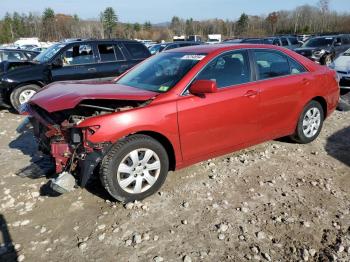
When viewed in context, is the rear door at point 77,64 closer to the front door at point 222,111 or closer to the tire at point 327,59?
the front door at point 222,111

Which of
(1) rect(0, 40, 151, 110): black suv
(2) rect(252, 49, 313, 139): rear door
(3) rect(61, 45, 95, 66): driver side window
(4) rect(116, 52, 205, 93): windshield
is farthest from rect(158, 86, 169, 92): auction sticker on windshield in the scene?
(3) rect(61, 45, 95, 66): driver side window

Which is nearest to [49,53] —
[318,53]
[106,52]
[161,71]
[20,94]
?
[20,94]

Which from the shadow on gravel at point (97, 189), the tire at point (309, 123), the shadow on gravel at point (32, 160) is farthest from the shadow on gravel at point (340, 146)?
the shadow on gravel at point (32, 160)

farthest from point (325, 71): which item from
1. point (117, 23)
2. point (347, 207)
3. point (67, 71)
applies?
point (117, 23)

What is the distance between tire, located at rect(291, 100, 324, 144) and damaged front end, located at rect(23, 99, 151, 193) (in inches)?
108

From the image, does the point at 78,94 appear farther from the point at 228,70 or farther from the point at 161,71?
the point at 228,70

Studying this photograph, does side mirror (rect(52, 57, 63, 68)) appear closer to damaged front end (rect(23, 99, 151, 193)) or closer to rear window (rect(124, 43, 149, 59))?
rear window (rect(124, 43, 149, 59))

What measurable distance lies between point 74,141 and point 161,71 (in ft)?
5.12

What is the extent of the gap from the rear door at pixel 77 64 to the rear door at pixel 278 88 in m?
4.97

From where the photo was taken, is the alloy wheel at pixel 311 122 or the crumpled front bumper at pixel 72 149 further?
the alloy wheel at pixel 311 122

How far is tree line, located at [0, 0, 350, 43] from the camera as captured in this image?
7669 centimetres

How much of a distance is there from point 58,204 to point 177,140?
1.54 metres

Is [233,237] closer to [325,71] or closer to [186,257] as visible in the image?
[186,257]

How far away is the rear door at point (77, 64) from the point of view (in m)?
8.66
